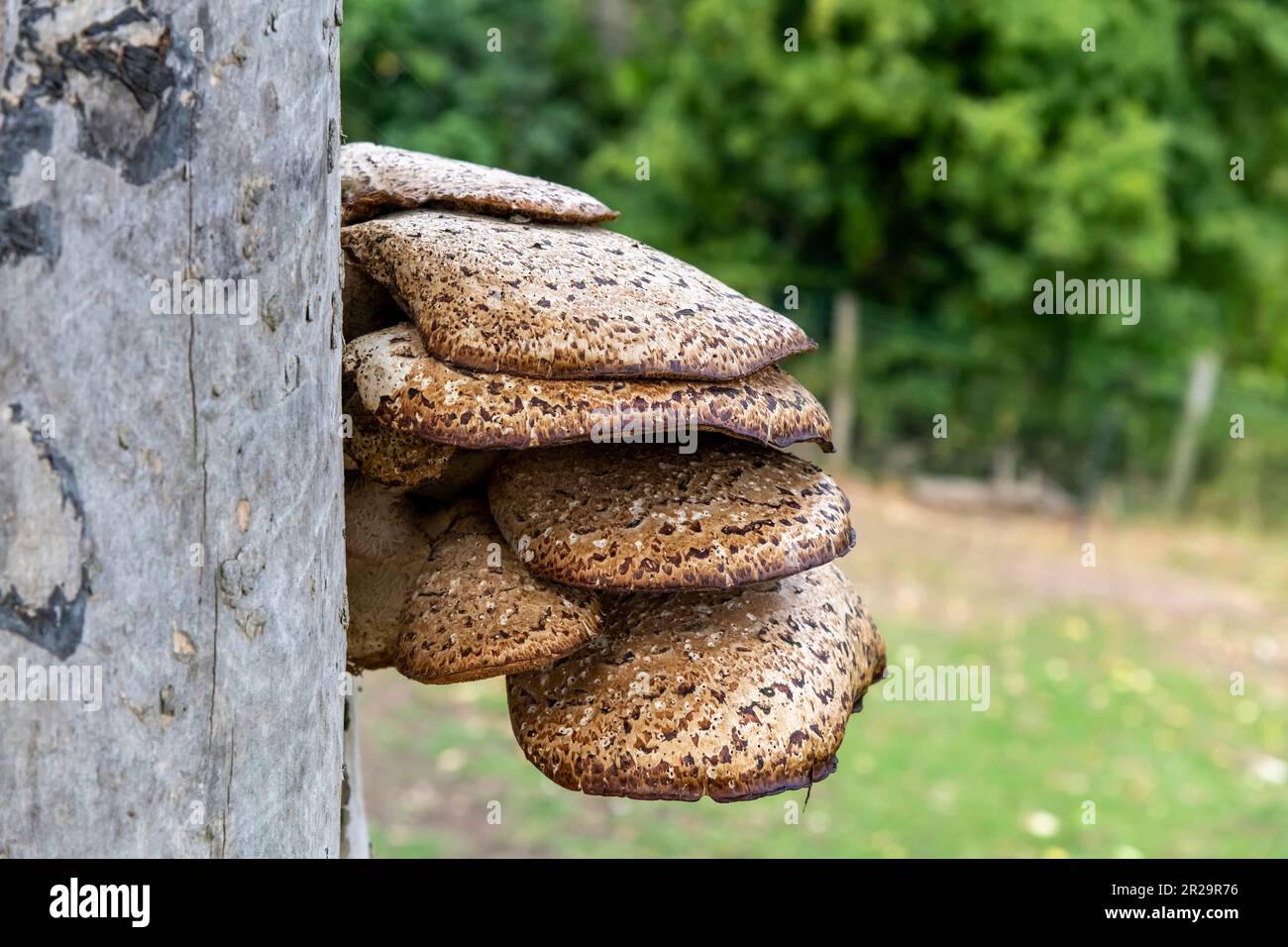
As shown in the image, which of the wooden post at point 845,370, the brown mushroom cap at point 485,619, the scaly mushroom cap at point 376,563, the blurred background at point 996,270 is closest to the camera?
the brown mushroom cap at point 485,619

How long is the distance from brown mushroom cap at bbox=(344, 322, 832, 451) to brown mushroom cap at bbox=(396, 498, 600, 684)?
0.26 meters

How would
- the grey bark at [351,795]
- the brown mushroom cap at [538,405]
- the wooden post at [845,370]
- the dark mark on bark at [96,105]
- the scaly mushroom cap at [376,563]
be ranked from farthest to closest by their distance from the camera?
the wooden post at [845,370] < the grey bark at [351,795] < the scaly mushroom cap at [376,563] < the brown mushroom cap at [538,405] < the dark mark on bark at [96,105]

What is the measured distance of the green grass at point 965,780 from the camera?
20.8 ft

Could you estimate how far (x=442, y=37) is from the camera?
47.5ft

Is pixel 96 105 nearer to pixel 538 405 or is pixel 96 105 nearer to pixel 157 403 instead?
pixel 157 403

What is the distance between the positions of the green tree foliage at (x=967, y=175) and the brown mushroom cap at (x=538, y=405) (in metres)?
10.3

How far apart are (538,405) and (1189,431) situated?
12.5 m

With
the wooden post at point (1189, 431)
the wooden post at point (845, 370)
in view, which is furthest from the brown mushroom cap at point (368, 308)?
the wooden post at point (1189, 431)

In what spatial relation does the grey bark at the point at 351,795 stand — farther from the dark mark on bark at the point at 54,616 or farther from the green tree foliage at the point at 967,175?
the green tree foliage at the point at 967,175

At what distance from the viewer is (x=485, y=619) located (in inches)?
68.4

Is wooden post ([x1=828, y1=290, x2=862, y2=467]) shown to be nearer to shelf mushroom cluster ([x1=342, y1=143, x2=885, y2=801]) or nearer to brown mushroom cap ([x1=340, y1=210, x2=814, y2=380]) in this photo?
shelf mushroom cluster ([x1=342, y1=143, x2=885, y2=801])

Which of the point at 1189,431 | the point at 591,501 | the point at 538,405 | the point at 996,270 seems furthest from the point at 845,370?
the point at 538,405

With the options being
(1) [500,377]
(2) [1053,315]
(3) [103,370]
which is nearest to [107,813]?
(3) [103,370]
